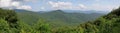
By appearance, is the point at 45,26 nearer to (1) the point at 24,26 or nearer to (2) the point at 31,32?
(2) the point at 31,32

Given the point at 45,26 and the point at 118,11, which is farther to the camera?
the point at 118,11

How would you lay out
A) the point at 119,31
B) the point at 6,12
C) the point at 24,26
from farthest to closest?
the point at 6,12 < the point at 24,26 < the point at 119,31

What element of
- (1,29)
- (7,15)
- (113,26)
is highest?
(113,26)

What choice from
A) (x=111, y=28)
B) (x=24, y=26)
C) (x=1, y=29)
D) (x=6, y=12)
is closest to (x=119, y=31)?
(x=111, y=28)

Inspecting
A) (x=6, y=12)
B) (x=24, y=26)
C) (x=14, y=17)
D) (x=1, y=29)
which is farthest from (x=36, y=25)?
(x=6, y=12)

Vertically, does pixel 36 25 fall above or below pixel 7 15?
above

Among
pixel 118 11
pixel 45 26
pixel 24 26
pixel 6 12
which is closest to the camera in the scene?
pixel 45 26

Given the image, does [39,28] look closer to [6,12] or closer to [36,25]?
[36,25]

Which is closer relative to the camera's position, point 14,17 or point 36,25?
point 36,25

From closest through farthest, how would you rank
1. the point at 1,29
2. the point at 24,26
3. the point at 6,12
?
1. the point at 24,26
2. the point at 1,29
3. the point at 6,12
